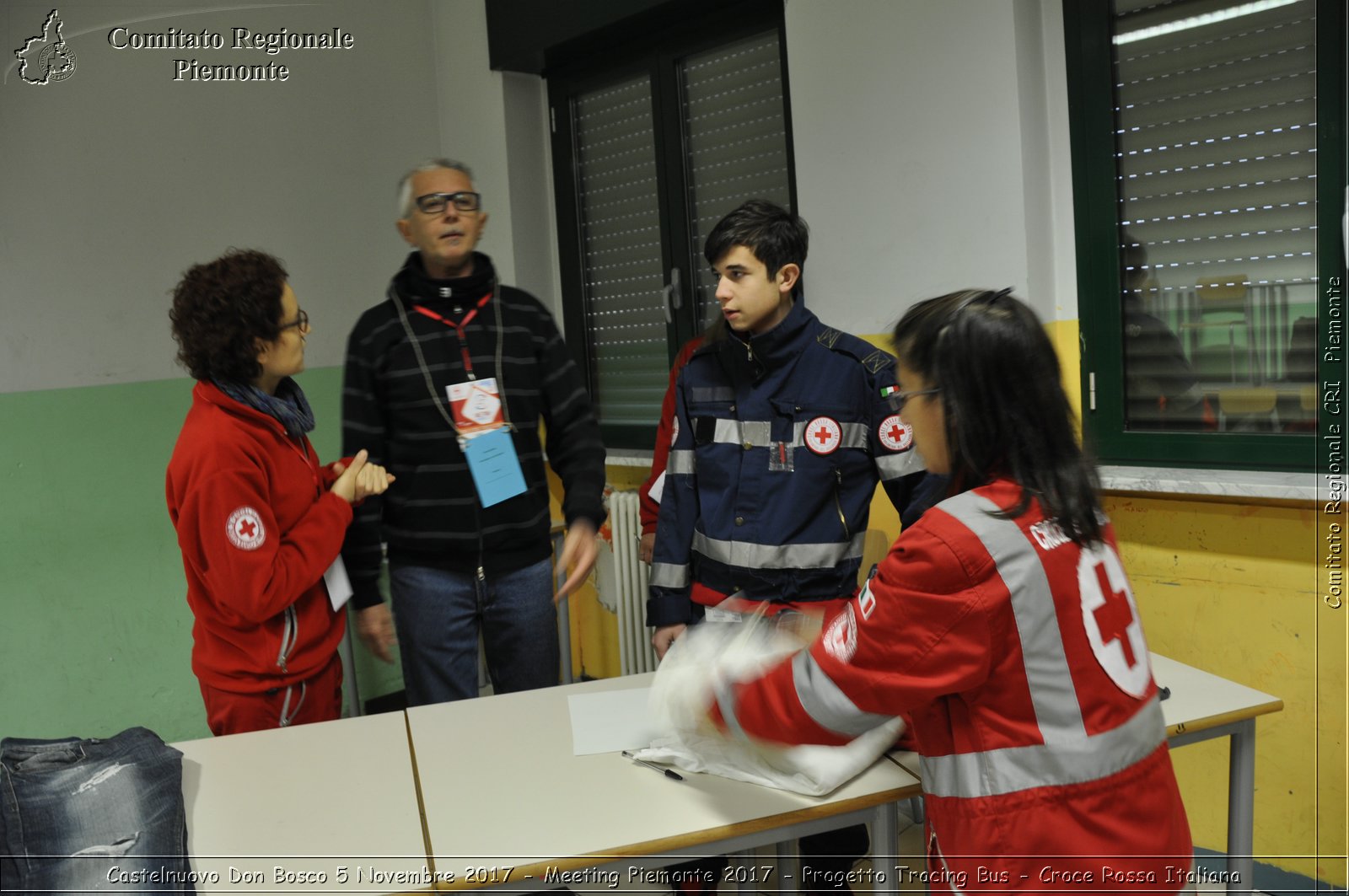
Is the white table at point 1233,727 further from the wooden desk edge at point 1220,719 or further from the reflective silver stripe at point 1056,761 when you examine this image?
the reflective silver stripe at point 1056,761

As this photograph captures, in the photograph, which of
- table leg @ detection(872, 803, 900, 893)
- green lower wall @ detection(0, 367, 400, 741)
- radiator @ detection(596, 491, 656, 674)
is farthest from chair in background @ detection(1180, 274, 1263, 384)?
green lower wall @ detection(0, 367, 400, 741)

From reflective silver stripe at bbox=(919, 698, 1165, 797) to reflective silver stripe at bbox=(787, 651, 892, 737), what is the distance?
12 centimetres

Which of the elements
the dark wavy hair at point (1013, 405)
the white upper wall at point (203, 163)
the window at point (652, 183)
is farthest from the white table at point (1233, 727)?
the white upper wall at point (203, 163)

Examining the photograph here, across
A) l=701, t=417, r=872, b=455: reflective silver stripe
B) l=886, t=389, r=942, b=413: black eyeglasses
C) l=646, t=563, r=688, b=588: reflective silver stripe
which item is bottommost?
l=646, t=563, r=688, b=588: reflective silver stripe

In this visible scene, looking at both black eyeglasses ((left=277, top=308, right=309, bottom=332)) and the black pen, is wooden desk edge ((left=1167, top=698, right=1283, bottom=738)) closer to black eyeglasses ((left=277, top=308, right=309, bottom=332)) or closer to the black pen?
the black pen

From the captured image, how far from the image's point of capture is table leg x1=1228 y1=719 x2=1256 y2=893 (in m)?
1.75

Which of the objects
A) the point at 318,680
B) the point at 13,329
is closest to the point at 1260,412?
the point at 318,680

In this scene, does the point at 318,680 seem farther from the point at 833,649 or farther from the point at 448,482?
the point at 833,649

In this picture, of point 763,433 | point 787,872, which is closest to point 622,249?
point 763,433

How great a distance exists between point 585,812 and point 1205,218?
2.10 metres

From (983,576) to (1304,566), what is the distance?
157cm

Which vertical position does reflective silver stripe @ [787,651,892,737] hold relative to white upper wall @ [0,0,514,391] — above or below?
below

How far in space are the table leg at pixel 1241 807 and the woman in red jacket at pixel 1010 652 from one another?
56 centimetres

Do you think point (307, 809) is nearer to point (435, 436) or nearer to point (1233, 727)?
point (435, 436)
